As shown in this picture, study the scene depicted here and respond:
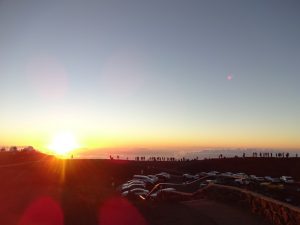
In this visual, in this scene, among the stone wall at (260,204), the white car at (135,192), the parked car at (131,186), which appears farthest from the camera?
the parked car at (131,186)

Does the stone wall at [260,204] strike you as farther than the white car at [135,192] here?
No

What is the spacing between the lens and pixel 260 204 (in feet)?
73.4

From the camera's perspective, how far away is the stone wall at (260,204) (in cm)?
1887

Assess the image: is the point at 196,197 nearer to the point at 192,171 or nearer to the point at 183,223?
the point at 183,223

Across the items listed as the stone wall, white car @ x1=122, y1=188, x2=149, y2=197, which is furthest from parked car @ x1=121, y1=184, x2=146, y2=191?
the stone wall

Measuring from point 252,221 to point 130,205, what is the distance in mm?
10415

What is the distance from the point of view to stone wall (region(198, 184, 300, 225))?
18873 mm

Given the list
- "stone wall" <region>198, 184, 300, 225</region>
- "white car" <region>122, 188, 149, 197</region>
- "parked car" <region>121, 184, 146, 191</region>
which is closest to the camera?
"stone wall" <region>198, 184, 300, 225</region>

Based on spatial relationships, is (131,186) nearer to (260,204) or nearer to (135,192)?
(135,192)

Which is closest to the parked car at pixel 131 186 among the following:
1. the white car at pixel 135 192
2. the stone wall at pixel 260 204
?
the white car at pixel 135 192

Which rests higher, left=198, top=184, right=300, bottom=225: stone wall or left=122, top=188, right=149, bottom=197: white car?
left=198, top=184, right=300, bottom=225: stone wall

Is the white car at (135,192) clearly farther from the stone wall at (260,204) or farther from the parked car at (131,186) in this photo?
the stone wall at (260,204)

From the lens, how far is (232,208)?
25.1 metres

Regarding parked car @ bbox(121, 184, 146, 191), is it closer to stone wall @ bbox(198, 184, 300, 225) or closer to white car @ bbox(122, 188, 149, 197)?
white car @ bbox(122, 188, 149, 197)
